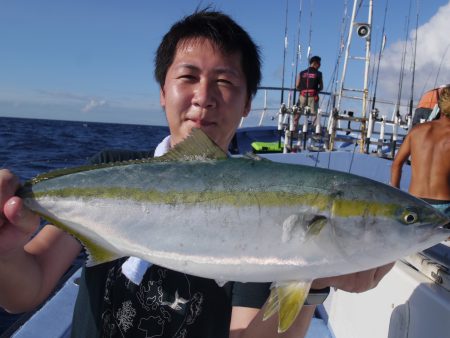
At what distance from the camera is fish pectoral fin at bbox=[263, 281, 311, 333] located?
5.08ft

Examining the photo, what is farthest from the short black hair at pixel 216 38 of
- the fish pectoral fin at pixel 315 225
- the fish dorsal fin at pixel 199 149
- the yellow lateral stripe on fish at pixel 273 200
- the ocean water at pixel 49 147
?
the ocean water at pixel 49 147

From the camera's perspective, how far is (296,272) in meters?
1.56

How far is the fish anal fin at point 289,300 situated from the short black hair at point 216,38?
1.20 m

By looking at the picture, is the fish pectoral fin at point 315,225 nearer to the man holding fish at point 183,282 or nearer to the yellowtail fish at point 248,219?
the yellowtail fish at point 248,219

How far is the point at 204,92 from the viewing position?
2010mm

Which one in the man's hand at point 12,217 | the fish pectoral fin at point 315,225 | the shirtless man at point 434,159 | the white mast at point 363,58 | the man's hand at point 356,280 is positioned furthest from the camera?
the white mast at point 363,58

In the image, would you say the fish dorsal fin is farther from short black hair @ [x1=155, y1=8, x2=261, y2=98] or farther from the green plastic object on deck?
the green plastic object on deck

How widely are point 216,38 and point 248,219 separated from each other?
42.3 inches

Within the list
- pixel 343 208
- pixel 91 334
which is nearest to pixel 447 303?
pixel 343 208

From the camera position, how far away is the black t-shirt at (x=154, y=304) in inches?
78.0

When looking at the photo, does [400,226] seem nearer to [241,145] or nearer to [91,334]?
[91,334]

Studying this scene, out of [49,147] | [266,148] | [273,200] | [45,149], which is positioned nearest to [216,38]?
[273,200]

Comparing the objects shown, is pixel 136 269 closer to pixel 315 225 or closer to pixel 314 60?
pixel 315 225

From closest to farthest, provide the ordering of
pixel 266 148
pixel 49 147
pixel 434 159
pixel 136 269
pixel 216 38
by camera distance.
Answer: pixel 136 269 → pixel 216 38 → pixel 434 159 → pixel 266 148 → pixel 49 147
